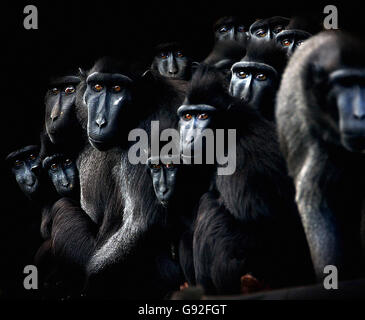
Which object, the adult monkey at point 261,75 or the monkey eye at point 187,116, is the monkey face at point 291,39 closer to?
the adult monkey at point 261,75

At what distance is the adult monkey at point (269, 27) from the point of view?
8266mm

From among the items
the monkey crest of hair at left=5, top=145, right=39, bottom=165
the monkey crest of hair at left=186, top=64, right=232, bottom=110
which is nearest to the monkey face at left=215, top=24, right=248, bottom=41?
the monkey crest of hair at left=5, top=145, right=39, bottom=165

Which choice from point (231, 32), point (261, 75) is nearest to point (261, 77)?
point (261, 75)

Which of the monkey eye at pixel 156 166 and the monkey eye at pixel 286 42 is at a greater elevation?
the monkey eye at pixel 286 42

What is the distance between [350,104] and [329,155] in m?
0.39

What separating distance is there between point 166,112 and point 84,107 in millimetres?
1097

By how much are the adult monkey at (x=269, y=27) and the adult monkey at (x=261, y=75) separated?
1.28m

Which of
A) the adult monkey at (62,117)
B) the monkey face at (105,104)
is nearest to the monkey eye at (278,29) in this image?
the monkey face at (105,104)

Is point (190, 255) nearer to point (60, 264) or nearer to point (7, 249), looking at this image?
point (60, 264)

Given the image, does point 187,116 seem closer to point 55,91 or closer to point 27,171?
point 55,91

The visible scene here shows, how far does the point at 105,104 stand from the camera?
278 inches

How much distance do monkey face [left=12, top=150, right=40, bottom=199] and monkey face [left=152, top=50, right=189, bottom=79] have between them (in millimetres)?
1660

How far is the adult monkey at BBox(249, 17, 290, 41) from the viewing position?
8.27 metres

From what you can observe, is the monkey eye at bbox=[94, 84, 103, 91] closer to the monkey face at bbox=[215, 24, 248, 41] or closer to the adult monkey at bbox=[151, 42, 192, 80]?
the adult monkey at bbox=[151, 42, 192, 80]
